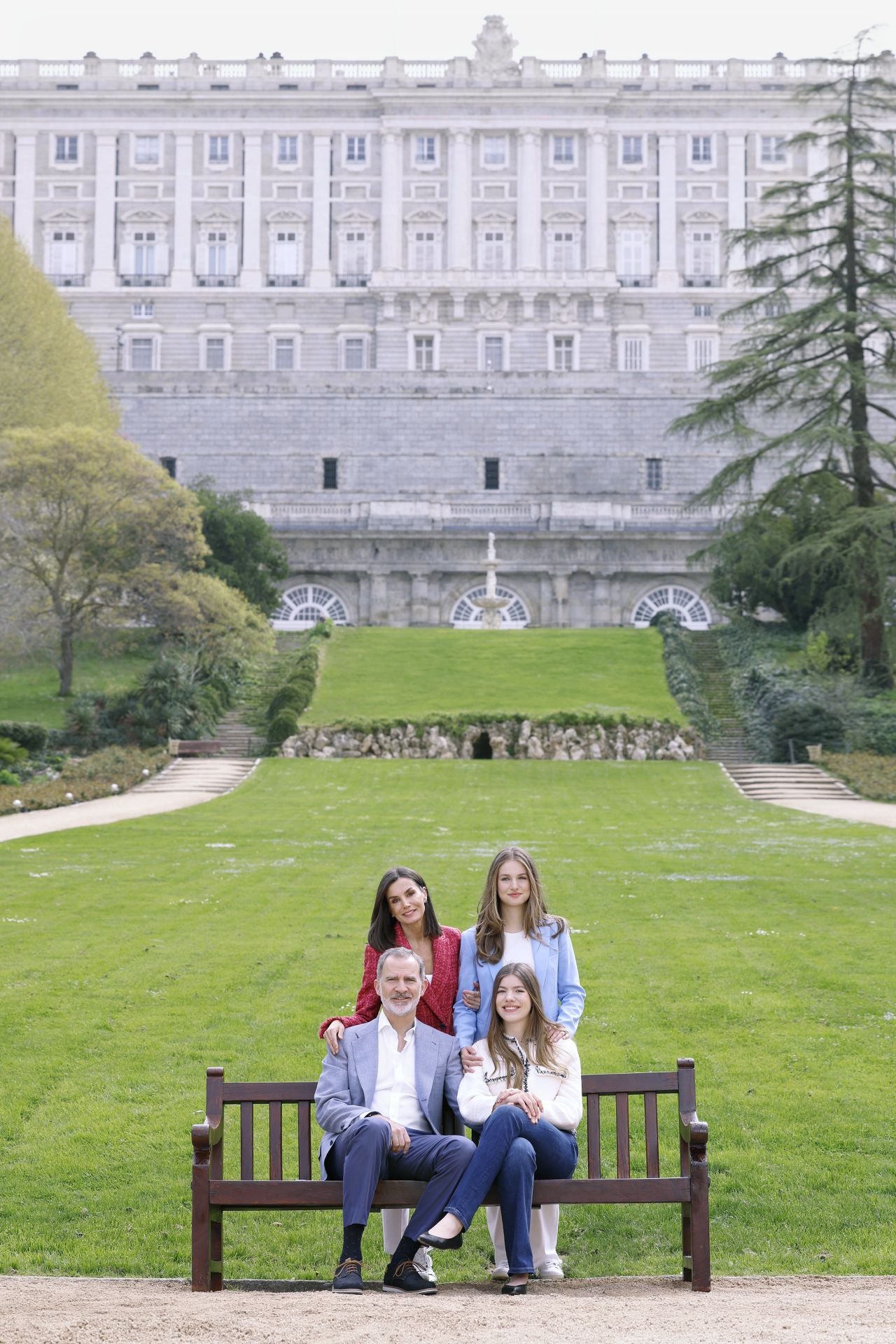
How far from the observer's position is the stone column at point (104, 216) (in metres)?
71.7

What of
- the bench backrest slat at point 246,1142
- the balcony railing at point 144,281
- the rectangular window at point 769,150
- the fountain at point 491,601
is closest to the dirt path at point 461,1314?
the bench backrest slat at point 246,1142

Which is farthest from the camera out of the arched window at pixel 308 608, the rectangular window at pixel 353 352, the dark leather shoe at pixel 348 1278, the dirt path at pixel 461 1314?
the rectangular window at pixel 353 352

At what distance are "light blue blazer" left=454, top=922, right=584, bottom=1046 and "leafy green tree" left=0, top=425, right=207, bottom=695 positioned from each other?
3046 cm

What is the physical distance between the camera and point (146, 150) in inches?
2886

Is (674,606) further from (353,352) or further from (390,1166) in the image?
(390,1166)

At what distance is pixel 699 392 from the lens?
191ft

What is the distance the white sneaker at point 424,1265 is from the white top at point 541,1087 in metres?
0.70

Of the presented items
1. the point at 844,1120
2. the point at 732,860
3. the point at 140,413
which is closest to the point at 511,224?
the point at 140,413

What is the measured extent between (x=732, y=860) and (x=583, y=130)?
5987cm

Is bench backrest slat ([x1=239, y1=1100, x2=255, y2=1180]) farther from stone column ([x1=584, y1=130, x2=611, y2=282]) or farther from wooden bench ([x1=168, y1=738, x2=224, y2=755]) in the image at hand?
stone column ([x1=584, y1=130, x2=611, y2=282])

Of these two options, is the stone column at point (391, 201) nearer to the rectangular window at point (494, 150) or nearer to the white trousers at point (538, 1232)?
the rectangular window at point (494, 150)

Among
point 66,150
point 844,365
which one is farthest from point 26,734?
point 66,150

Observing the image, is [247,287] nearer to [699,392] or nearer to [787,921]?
[699,392]

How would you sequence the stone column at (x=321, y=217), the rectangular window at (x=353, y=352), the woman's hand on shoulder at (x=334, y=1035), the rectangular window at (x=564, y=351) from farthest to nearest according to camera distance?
the stone column at (x=321, y=217) < the rectangular window at (x=353, y=352) < the rectangular window at (x=564, y=351) < the woman's hand on shoulder at (x=334, y=1035)
